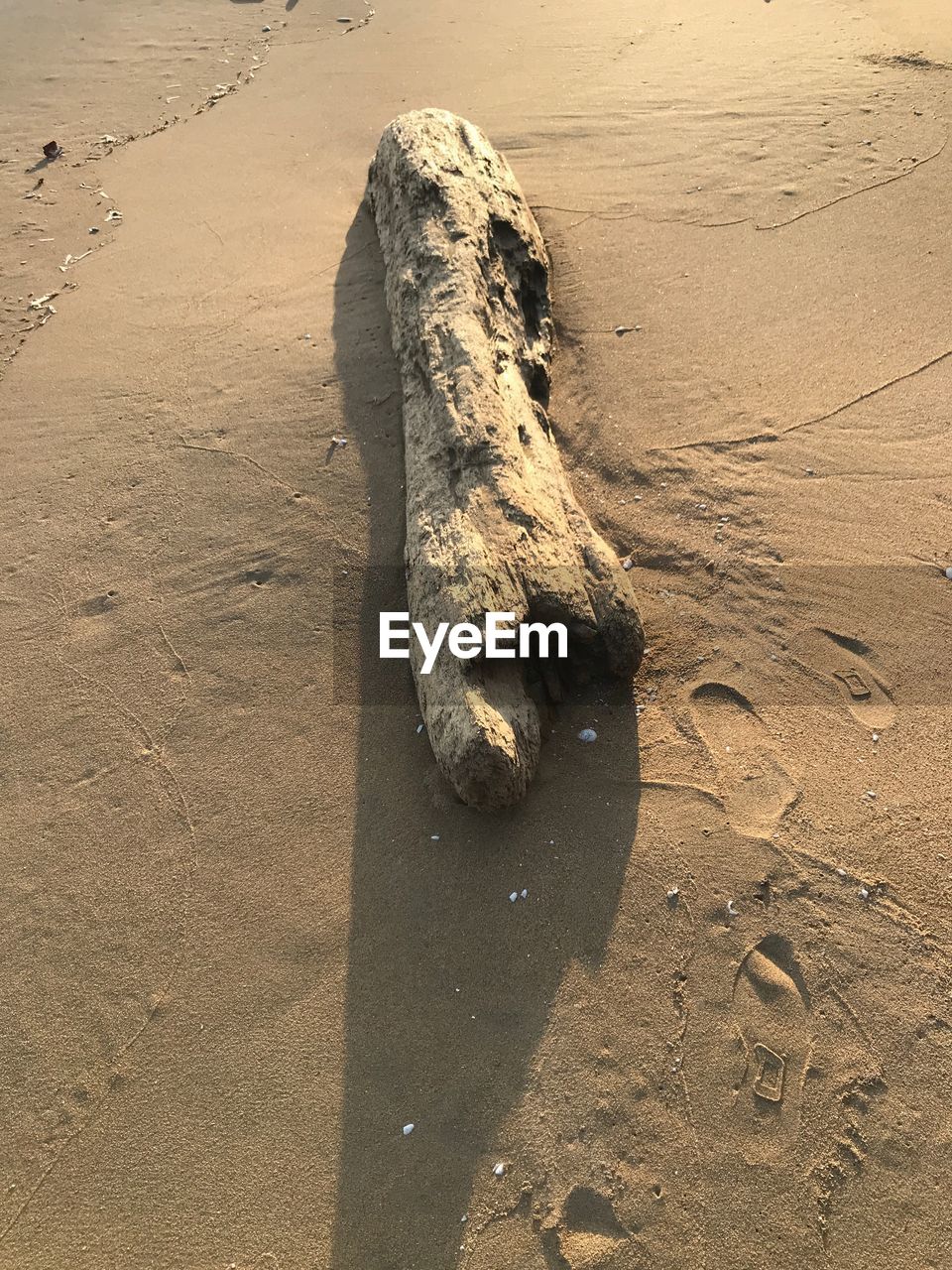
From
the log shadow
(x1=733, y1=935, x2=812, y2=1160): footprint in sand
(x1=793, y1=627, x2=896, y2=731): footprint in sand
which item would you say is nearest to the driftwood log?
the log shadow

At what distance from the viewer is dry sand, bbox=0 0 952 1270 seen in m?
2.06

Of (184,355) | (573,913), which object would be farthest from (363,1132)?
(184,355)

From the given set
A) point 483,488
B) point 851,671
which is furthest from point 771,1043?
point 483,488

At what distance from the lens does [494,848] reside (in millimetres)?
2549

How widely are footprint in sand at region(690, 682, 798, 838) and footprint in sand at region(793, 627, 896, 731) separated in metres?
0.31

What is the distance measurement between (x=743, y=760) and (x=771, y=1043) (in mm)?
835

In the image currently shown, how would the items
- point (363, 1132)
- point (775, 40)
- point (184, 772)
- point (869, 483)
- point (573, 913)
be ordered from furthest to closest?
point (775, 40)
point (869, 483)
point (184, 772)
point (573, 913)
point (363, 1132)

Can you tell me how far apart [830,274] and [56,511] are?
4036 mm

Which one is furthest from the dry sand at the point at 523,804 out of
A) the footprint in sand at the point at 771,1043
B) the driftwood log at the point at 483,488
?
the driftwood log at the point at 483,488

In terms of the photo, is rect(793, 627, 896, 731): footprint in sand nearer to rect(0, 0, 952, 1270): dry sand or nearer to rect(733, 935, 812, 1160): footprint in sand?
rect(0, 0, 952, 1270): dry sand

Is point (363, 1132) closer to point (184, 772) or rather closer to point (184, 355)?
point (184, 772)

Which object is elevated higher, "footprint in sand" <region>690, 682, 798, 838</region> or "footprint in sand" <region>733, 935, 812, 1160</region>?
"footprint in sand" <region>690, 682, 798, 838</region>

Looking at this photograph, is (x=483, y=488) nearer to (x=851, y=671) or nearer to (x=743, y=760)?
(x=743, y=760)

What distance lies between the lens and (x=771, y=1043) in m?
2.14
